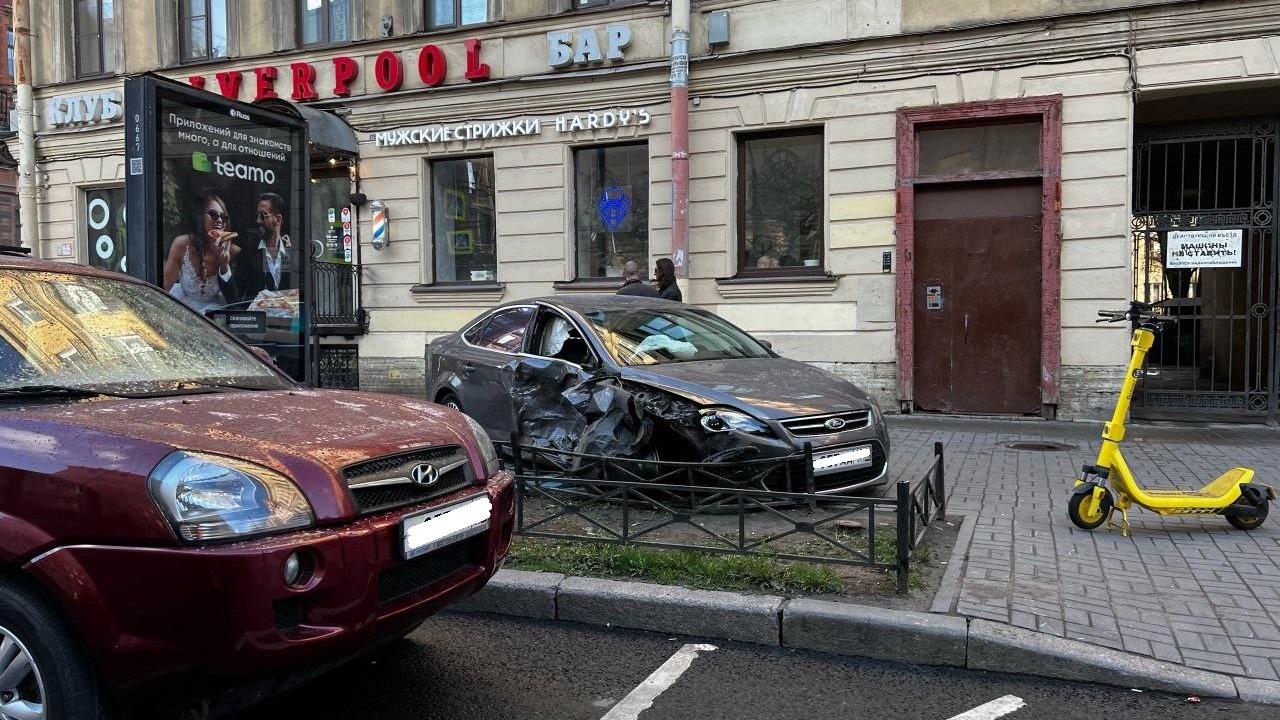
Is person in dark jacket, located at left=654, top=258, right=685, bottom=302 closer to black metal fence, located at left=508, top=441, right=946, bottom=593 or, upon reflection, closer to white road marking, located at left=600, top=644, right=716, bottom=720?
black metal fence, located at left=508, top=441, right=946, bottom=593

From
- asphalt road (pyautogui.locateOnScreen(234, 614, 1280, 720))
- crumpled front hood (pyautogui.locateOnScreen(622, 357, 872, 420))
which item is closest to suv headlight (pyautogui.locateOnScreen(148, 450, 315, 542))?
asphalt road (pyautogui.locateOnScreen(234, 614, 1280, 720))

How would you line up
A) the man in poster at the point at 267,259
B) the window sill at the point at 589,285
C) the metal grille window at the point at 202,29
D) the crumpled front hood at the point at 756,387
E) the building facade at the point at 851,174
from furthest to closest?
the metal grille window at the point at 202,29 < the window sill at the point at 589,285 < the building facade at the point at 851,174 < the man in poster at the point at 267,259 < the crumpled front hood at the point at 756,387

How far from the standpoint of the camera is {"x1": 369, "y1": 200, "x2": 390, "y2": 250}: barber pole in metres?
14.0

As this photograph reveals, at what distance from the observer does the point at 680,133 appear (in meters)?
11.9

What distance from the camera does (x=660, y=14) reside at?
40.3 feet

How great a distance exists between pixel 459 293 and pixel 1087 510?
10054mm

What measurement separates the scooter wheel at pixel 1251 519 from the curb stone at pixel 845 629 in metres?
2.37

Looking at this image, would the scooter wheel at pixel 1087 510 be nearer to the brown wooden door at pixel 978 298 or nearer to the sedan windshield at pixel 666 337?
the sedan windshield at pixel 666 337

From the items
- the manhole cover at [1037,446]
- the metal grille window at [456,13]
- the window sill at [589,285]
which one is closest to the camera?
the manhole cover at [1037,446]

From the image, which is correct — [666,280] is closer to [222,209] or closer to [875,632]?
[222,209]

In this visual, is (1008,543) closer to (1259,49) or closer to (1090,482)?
(1090,482)

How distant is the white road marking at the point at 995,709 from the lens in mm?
3287

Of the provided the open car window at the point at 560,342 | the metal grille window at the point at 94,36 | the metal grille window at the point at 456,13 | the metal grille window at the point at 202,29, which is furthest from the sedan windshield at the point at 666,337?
the metal grille window at the point at 94,36

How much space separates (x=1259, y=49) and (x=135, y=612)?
11461mm
